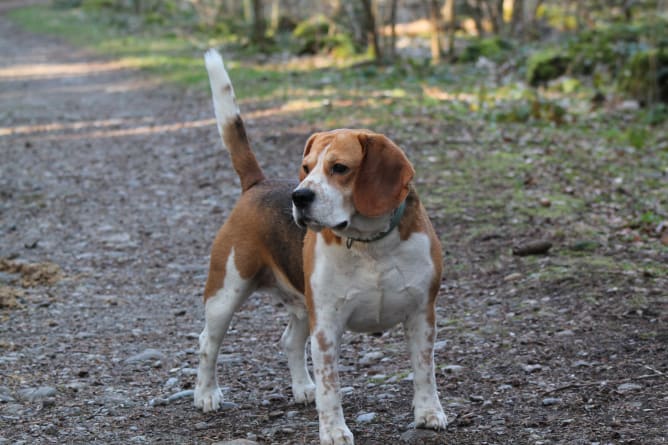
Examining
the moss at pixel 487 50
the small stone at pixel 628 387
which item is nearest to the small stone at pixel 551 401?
the small stone at pixel 628 387

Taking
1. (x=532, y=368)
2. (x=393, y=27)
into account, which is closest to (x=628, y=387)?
(x=532, y=368)

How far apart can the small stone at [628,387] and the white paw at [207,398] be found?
217 cm

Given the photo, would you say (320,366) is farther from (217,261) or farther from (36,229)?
(36,229)

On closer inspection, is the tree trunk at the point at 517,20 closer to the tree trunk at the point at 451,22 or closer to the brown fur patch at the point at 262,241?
the tree trunk at the point at 451,22

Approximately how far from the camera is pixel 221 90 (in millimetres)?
5238

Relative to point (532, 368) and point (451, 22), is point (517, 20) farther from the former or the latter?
point (532, 368)

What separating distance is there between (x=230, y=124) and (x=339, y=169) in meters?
1.46

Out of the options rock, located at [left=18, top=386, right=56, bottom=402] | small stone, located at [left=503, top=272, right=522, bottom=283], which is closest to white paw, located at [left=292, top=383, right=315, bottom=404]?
rock, located at [left=18, top=386, right=56, bottom=402]

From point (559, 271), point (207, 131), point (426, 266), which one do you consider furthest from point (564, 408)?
point (207, 131)

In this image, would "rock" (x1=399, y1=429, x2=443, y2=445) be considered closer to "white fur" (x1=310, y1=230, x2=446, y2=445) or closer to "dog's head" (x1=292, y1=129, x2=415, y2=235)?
"white fur" (x1=310, y1=230, x2=446, y2=445)

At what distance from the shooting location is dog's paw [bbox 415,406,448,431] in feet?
14.4

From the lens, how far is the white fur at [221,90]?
5.22m

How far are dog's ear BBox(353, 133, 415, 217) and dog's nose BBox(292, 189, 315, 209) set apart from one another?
0.22 metres

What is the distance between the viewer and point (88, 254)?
8.50 meters
